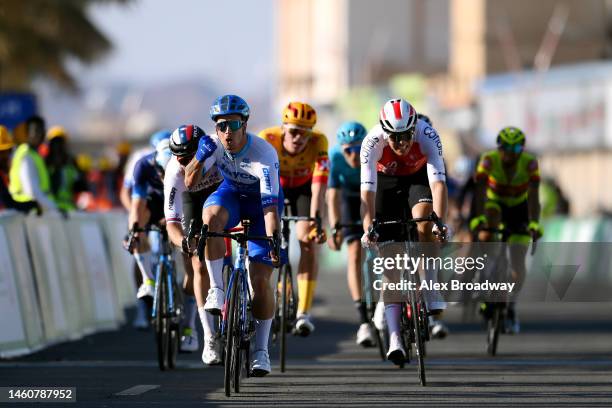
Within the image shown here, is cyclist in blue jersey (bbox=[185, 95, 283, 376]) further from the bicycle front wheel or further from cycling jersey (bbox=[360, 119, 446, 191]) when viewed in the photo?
the bicycle front wheel

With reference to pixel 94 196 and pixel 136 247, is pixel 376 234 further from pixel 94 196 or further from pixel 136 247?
pixel 94 196

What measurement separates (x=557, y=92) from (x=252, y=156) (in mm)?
47263

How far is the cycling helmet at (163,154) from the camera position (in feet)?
47.3

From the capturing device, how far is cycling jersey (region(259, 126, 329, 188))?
1443 centimetres

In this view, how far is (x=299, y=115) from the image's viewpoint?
14.1 m

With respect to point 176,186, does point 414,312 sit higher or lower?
lower

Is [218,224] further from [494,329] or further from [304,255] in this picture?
[494,329]

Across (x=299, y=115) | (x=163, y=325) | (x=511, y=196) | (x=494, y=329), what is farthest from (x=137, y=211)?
(x=511, y=196)

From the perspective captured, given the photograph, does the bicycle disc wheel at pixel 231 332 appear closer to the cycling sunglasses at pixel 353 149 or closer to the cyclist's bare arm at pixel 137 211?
the cyclist's bare arm at pixel 137 211

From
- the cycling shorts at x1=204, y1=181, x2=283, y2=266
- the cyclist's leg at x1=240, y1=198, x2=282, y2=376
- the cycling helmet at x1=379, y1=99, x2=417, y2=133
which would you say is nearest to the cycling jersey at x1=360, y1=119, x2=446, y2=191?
the cycling helmet at x1=379, y1=99, x2=417, y2=133

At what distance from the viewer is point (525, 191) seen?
52.2 ft

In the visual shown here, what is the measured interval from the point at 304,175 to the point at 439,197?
2472 mm

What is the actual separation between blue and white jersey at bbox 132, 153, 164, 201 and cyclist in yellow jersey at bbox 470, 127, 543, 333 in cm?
279

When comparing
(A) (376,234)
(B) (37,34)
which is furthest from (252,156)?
(B) (37,34)
